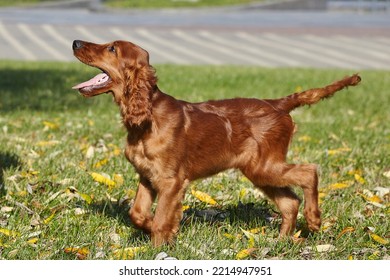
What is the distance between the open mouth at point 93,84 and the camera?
4832mm

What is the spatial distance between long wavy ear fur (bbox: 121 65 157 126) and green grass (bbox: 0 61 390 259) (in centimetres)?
78

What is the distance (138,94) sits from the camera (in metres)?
4.92

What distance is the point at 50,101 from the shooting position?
456 inches

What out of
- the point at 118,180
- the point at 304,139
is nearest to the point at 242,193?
the point at 118,180

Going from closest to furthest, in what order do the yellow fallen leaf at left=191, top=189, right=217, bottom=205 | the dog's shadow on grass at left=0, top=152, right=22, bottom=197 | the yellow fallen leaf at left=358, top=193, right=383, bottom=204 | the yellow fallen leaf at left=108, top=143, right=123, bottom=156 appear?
the yellow fallen leaf at left=191, top=189, right=217, bottom=205
the yellow fallen leaf at left=358, top=193, right=383, bottom=204
the dog's shadow on grass at left=0, top=152, right=22, bottom=197
the yellow fallen leaf at left=108, top=143, right=123, bottom=156

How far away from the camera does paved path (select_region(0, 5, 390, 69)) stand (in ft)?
63.0

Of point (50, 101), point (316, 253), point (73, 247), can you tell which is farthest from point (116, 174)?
point (50, 101)

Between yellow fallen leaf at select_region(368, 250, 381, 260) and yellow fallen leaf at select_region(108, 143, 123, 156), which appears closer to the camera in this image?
yellow fallen leaf at select_region(368, 250, 381, 260)

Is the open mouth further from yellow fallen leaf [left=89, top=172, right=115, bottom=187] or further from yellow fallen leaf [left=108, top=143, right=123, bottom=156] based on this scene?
yellow fallen leaf [left=108, top=143, right=123, bottom=156]

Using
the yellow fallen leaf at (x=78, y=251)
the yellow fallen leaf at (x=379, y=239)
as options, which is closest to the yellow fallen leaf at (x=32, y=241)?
the yellow fallen leaf at (x=78, y=251)

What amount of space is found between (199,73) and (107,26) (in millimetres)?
9927

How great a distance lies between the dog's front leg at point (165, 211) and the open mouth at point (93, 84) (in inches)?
26.5

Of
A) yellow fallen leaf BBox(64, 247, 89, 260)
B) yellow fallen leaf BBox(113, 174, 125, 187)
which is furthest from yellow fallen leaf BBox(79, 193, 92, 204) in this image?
yellow fallen leaf BBox(64, 247, 89, 260)

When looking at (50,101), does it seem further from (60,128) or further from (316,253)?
(316,253)
